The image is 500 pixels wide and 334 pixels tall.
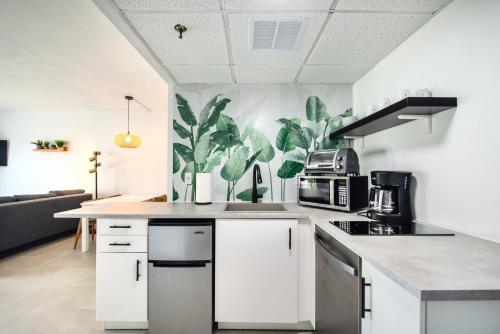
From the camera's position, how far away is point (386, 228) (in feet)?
4.30

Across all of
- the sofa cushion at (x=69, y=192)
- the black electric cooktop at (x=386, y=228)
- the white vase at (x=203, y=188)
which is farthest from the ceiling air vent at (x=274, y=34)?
the sofa cushion at (x=69, y=192)

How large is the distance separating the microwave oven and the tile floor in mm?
1134

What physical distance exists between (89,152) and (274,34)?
516 cm

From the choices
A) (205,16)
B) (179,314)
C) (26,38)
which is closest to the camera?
(205,16)

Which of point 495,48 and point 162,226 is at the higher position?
point 495,48

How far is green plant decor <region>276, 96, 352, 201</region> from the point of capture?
2471mm

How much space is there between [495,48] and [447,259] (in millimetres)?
989

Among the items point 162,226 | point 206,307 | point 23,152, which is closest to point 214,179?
point 162,226

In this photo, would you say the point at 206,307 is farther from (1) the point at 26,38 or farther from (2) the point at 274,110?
(1) the point at 26,38

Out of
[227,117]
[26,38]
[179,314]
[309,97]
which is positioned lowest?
[179,314]

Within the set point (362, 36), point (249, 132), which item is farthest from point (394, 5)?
point (249, 132)

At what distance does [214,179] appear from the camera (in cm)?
248

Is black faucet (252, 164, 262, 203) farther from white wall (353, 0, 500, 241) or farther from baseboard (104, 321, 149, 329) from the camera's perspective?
baseboard (104, 321, 149, 329)

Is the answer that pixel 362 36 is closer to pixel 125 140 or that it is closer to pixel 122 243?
pixel 122 243
